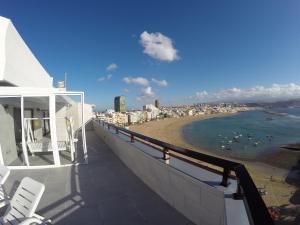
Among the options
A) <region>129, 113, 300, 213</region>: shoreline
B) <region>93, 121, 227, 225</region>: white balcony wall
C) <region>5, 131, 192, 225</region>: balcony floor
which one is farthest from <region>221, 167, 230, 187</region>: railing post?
<region>129, 113, 300, 213</region>: shoreline

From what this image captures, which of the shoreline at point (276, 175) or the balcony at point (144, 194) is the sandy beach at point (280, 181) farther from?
the balcony at point (144, 194)

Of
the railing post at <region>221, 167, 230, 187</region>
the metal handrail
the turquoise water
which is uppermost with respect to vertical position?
the metal handrail

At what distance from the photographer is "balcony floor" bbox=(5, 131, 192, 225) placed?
305cm

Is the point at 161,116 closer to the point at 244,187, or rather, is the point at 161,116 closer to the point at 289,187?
the point at 289,187

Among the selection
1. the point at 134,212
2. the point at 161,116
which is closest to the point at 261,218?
the point at 134,212

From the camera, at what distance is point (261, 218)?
41.3 inches

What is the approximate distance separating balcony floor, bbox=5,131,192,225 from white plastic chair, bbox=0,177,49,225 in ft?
2.96

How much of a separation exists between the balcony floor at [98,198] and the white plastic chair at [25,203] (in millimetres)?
903

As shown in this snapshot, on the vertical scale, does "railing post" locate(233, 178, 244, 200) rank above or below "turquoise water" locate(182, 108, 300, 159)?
above

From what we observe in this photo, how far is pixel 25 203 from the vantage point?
2.14 meters

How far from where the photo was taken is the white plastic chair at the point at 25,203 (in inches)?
79.4

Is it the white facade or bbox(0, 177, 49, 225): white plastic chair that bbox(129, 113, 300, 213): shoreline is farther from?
bbox(0, 177, 49, 225): white plastic chair

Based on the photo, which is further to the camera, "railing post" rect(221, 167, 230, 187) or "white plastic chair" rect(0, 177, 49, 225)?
"railing post" rect(221, 167, 230, 187)

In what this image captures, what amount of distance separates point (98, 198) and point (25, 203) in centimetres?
175
